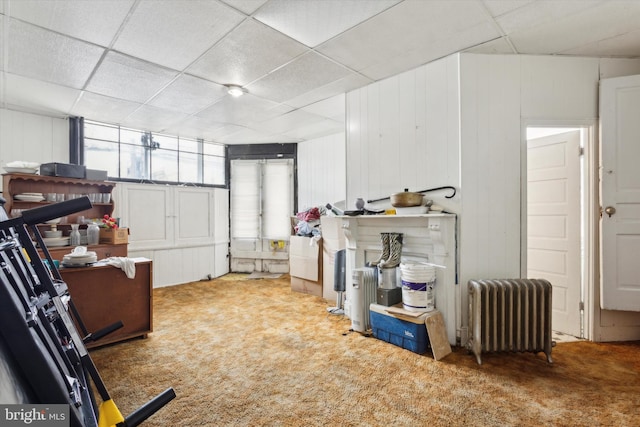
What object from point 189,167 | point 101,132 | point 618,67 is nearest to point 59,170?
point 101,132

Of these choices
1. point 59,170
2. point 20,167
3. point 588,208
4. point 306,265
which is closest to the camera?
point 588,208

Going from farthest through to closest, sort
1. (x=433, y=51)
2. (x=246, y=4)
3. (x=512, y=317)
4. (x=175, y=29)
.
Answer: (x=433, y=51) < (x=512, y=317) < (x=175, y=29) < (x=246, y=4)

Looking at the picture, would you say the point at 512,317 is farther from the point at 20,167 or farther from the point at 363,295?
the point at 20,167

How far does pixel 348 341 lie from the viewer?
9.32ft

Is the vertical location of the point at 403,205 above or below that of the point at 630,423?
above

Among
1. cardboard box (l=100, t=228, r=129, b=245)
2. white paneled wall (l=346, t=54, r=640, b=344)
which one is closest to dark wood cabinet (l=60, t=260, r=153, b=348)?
cardboard box (l=100, t=228, r=129, b=245)

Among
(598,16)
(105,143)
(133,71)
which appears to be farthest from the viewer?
(105,143)

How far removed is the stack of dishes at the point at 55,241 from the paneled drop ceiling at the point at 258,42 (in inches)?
63.4

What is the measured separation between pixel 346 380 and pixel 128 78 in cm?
340

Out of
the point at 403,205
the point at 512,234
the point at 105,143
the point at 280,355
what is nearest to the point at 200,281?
the point at 105,143

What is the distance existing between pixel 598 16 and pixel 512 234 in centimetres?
170

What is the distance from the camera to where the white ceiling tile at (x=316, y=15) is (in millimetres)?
2027

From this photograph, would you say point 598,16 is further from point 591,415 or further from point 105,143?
point 105,143

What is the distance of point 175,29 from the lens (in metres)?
2.28
